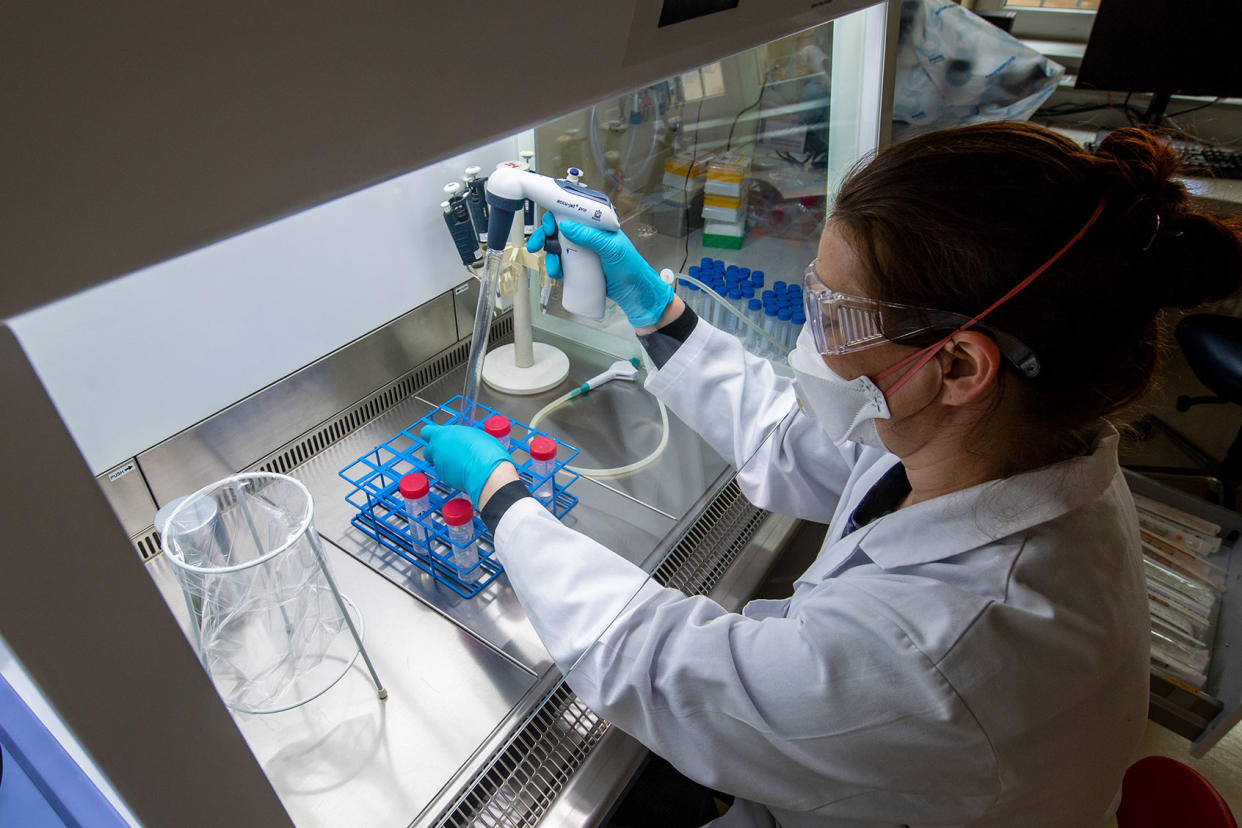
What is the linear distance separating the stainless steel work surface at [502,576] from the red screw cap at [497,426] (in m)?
0.17

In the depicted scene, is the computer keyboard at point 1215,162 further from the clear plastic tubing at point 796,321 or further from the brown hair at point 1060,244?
the brown hair at point 1060,244

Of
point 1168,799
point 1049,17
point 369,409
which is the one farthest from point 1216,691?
point 1049,17

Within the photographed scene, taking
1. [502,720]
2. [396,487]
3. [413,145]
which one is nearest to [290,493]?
[396,487]

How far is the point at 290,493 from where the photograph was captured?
3.25 feet

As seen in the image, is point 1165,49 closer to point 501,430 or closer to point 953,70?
point 953,70

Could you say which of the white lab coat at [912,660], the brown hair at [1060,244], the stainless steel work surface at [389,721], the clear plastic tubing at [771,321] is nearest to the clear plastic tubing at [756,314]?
the clear plastic tubing at [771,321]

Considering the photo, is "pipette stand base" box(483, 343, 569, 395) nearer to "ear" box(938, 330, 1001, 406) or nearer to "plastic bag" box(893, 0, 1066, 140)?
"ear" box(938, 330, 1001, 406)

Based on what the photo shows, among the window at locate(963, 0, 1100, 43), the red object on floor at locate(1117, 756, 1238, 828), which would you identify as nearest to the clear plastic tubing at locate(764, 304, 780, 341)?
the red object on floor at locate(1117, 756, 1238, 828)

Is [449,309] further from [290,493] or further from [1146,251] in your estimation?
[1146,251]

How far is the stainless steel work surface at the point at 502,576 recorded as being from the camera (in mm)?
1172

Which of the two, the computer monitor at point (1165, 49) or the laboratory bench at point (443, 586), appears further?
the computer monitor at point (1165, 49)

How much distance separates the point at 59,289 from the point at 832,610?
84 centimetres

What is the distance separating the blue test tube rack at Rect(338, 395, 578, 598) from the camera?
1225 millimetres

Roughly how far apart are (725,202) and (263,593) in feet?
4.48
